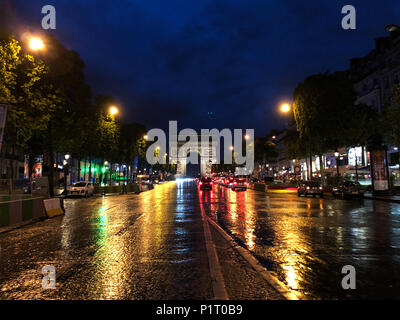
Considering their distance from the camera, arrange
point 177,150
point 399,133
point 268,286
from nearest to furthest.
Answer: point 268,286
point 399,133
point 177,150

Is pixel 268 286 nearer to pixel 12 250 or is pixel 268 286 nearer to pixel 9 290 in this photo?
pixel 9 290

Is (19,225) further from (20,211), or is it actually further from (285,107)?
(285,107)

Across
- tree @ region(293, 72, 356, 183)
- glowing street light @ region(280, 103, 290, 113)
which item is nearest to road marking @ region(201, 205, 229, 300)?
glowing street light @ region(280, 103, 290, 113)

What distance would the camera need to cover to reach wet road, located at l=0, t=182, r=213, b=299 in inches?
195

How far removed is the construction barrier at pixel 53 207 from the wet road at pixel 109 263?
4696 millimetres

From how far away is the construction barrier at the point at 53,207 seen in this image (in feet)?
52.9

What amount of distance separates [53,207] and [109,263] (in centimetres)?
1158

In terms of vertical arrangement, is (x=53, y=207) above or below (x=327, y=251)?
above

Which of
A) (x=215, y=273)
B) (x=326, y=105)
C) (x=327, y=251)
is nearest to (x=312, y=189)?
(x=326, y=105)

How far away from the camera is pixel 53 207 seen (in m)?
16.7

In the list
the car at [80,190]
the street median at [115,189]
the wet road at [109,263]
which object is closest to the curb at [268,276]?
the wet road at [109,263]

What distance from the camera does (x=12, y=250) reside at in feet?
27.2
